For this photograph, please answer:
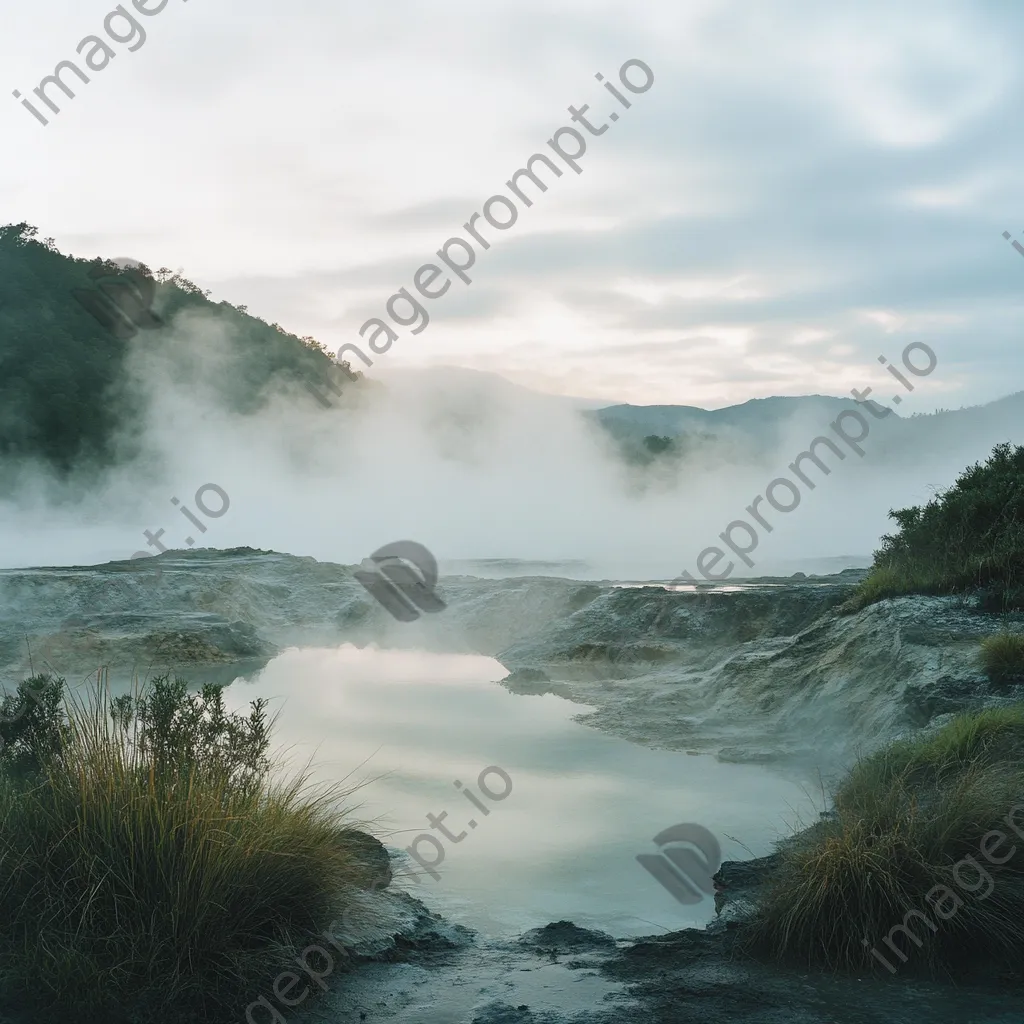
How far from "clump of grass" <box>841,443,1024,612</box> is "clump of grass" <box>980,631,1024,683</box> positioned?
1516 mm

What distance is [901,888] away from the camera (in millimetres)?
4219

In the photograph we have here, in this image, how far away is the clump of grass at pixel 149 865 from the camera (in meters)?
3.70

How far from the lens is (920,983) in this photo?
13.0 feet

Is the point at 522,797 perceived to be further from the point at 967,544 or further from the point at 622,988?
the point at 967,544

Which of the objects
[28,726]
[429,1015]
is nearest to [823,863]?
[429,1015]

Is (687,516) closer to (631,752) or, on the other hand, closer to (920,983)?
(631,752)

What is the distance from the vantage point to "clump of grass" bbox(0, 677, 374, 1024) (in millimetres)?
3703
